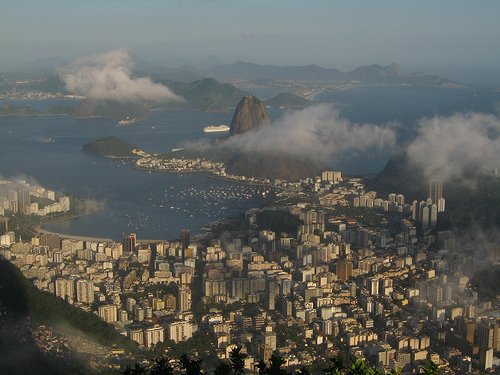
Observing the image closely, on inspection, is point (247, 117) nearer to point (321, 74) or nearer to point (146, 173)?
point (146, 173)

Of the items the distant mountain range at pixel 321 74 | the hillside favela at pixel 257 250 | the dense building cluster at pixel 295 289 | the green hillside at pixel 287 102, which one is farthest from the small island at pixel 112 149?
the distant mountain range at pixel 321 74

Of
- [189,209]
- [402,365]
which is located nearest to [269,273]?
[402,365]

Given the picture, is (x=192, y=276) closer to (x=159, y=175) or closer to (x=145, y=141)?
(x=159, y=175)

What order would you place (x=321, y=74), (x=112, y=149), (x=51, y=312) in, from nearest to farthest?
1. (x=51, y=312)
2. (x=112, y=149)
3. (x=321, y=74)

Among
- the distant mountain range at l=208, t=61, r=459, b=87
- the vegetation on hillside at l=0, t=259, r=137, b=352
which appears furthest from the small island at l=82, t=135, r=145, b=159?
the distant mountain range at l=208, t=61, r=459, b=87

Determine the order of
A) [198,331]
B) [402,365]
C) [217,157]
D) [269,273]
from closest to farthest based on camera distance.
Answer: [402,365]
[198,331]
[269,273]
[217,157]

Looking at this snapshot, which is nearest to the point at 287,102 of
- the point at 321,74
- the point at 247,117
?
the point at 247,117

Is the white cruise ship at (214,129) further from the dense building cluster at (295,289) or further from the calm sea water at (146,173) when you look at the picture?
the dense building cluster at (295,289)
